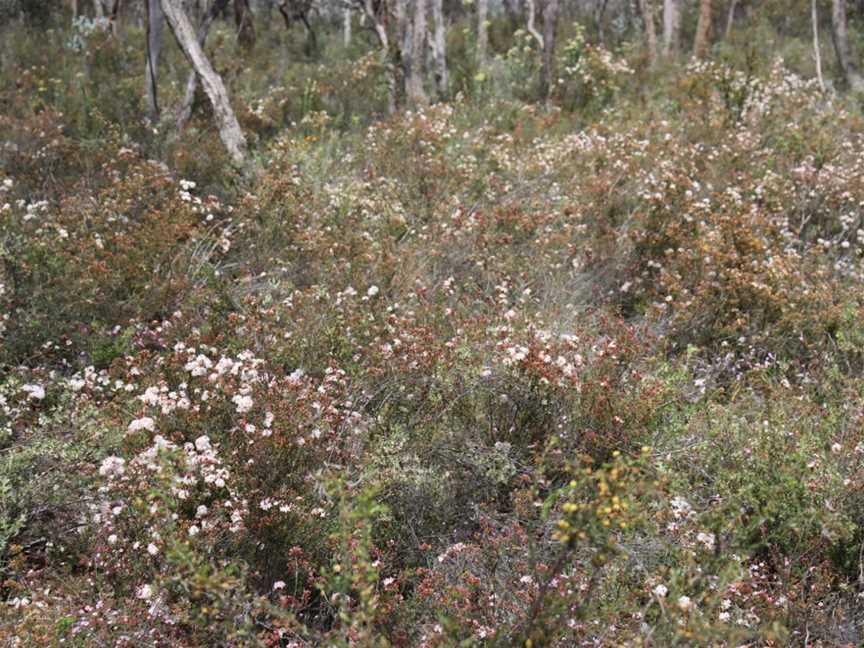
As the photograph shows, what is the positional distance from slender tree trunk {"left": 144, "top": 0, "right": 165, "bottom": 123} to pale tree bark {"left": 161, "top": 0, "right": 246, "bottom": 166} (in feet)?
1.60

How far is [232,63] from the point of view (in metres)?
9.91

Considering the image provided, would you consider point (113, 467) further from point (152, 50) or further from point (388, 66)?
point (388, 66)

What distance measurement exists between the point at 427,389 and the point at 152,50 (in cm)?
543

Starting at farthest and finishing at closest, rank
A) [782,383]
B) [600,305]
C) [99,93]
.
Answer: [99,93] → [600,305] → [782,383]

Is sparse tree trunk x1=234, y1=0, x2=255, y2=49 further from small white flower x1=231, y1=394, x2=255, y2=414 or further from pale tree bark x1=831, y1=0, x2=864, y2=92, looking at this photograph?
small white flower x1=231, y1=394, x2=255, y2=414

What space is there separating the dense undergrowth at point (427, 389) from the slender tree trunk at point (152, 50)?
29 cm

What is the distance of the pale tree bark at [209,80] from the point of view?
278 inches

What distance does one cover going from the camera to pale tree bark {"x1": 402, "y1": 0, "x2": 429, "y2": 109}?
31.3 ft

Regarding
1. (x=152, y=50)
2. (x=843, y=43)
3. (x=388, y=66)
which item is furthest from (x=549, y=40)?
(x=152, y=50)

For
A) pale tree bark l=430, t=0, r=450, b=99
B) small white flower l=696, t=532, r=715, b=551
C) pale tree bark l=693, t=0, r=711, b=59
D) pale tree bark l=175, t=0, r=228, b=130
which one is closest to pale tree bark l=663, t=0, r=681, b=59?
pale tree bark l=693, t=0, r=711, b=59

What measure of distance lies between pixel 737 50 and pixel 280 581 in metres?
13.2

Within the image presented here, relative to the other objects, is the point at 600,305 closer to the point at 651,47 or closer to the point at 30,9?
the point at 651,47

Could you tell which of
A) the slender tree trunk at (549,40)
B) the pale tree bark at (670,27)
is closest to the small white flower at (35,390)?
the slender tree trunk at (549,40)

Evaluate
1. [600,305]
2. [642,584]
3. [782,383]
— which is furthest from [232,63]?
[642,584]
